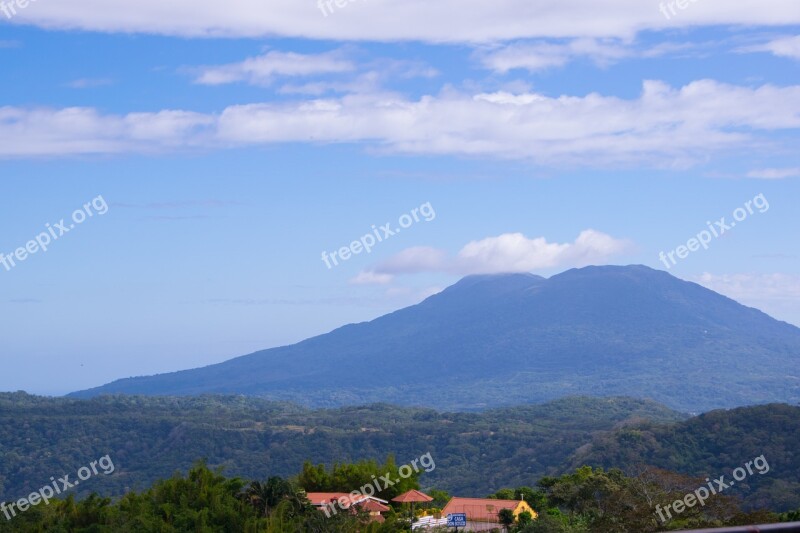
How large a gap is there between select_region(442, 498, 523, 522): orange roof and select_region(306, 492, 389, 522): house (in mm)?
2746

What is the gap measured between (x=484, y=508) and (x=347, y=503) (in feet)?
19.4

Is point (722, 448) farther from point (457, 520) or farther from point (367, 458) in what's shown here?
point (457, 520)

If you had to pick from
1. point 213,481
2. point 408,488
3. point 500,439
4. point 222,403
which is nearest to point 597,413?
point 500,439

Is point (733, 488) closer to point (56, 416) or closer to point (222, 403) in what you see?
point (56, 416)

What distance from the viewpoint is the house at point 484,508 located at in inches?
1432

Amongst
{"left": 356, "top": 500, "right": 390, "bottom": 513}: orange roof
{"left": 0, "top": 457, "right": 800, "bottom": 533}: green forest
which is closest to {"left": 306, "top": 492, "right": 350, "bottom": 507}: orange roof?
{"left": 356, "top": 500, "right": 390, "bottom": 513}: orange roof

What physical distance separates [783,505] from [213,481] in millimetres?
28687

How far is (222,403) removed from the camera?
14038cm

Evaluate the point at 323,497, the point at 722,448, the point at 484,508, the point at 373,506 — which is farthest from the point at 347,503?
the point at 722,448

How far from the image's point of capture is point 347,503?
34.0 meters

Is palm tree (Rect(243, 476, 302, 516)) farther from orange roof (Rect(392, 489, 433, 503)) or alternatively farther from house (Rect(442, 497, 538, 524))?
house (Rect(442, 497, 538, 524))

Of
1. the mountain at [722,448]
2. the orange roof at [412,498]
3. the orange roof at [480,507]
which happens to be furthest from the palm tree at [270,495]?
the mountain at [722,448]

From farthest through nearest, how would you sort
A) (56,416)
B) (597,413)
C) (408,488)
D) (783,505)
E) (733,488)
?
(597,413)
(56,416)
(733,488)
(783,505)
(408,488)

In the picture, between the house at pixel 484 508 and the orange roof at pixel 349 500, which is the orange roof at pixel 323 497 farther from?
the house at pixel 484 508
